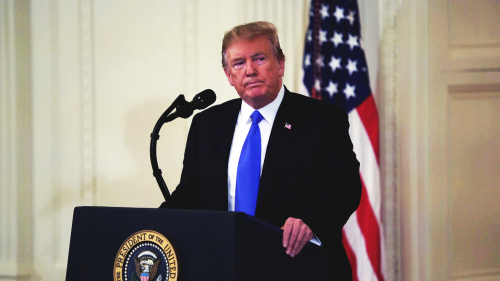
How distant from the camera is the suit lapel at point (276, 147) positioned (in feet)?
5.20

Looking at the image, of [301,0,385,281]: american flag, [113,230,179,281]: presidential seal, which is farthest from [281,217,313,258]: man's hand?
[301,0,385,281]: american flag

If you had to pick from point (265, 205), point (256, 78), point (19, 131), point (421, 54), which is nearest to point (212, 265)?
point (265, 205)

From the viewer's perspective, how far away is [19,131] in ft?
10.5

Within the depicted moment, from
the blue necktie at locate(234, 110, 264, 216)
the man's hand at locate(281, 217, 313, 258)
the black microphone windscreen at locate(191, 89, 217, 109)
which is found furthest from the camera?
the blue necktie at locate(234, 110, 264, 216)

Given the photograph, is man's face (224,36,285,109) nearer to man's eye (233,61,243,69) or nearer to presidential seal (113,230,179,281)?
man's eye (233,61,243,69)

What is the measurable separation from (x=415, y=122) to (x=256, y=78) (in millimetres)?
1727

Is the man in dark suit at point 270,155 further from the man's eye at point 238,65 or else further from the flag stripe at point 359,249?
the flag stripe at point 359,249

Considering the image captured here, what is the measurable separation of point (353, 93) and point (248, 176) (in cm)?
151

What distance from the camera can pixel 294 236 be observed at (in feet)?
3.99

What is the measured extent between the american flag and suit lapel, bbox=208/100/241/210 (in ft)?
3.57

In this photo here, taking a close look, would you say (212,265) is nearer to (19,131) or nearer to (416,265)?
(416,265)

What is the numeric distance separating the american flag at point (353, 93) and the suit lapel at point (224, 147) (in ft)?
3.57

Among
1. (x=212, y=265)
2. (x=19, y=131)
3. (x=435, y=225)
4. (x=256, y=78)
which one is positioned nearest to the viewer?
(x=212, y=265)

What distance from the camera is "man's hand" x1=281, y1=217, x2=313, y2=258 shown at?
120 centimetres
